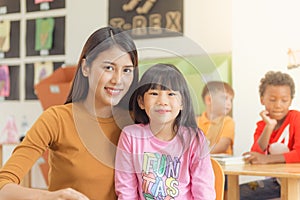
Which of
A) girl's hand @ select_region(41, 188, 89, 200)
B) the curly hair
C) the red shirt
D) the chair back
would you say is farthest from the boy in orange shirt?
the curly hair

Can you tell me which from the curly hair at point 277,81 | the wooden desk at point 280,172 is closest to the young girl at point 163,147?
the wooden desk at point 280,172

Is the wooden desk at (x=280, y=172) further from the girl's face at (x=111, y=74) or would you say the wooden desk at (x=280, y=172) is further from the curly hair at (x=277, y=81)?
the girl's face at (x=111, y=74)

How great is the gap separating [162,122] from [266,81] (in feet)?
6.14

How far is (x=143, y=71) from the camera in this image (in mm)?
1303

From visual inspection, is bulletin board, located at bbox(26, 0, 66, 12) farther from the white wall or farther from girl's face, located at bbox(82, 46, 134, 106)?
girl's face, located at bbox(82, 46, 134, 106)

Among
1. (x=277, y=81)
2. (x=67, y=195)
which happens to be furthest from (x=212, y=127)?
(x=277, y=81)

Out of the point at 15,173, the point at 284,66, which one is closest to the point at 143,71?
the point at 15,173

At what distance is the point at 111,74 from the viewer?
1.30 meters

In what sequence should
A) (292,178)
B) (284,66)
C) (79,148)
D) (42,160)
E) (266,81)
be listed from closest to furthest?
(79,148)
(292,178)
(266,81)
(284,66)
(42,160)

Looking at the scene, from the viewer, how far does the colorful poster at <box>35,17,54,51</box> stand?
4520 millimetres

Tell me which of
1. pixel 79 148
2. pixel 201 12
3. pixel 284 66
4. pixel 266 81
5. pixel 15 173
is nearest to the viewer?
pixel 15 173

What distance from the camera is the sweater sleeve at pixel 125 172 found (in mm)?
1323

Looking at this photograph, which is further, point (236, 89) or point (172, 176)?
point (236, 89)

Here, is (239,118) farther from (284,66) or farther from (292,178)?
(292,178)
